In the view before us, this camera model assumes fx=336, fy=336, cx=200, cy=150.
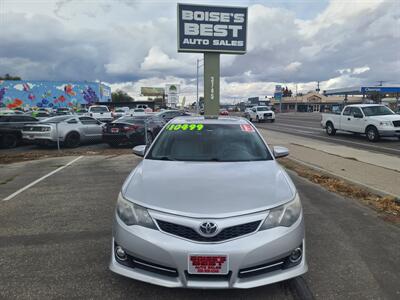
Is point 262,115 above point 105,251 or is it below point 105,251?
below

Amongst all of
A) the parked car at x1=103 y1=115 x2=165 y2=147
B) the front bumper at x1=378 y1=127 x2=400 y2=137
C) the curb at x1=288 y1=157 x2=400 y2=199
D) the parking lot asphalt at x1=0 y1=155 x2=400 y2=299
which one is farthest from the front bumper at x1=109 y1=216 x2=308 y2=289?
the front bumper at x1=378 y1=127 x2=400 y2=137

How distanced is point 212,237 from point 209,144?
6.33ft

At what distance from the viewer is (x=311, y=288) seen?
314 cm

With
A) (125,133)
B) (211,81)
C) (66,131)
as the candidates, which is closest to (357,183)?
(125,133)

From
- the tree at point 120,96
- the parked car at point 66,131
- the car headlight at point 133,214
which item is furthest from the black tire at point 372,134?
the tree at point 120,96

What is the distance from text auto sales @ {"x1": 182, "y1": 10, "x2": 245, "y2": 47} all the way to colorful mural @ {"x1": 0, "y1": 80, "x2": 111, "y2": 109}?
5501 cm

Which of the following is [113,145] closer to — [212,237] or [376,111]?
[212,237]

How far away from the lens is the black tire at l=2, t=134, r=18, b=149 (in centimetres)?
1427

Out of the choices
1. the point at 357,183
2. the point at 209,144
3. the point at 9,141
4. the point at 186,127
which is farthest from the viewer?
the point at 9,141

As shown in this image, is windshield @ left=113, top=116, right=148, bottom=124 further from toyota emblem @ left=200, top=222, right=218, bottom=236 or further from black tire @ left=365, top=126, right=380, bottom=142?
toyota emblem @ left=200, top=222, right=218, bottom=236

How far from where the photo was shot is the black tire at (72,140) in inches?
566

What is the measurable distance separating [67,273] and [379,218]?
4.43 m

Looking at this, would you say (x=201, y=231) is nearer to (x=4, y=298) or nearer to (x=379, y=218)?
(x=4, y=298)

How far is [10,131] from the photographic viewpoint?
46.9 feet
